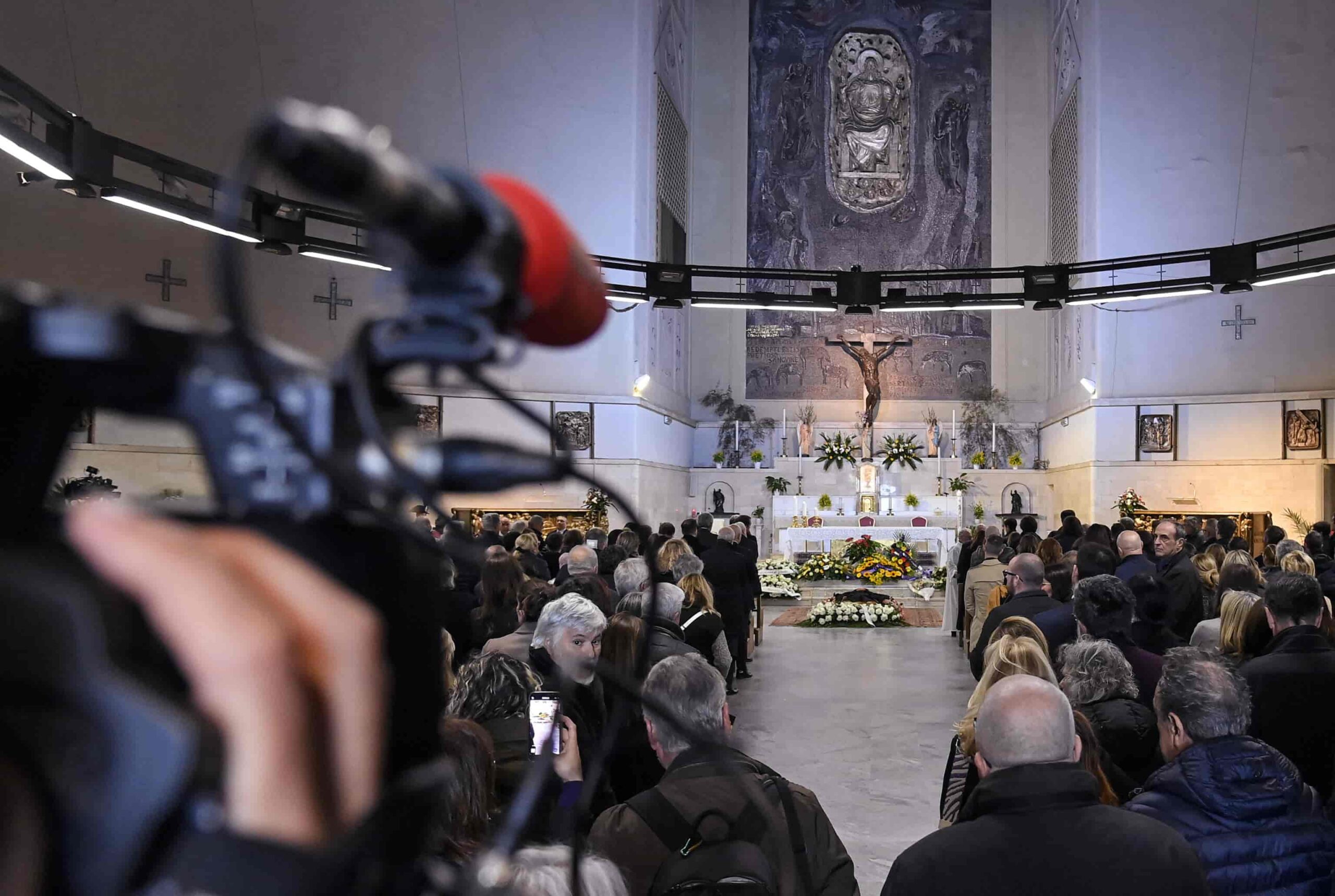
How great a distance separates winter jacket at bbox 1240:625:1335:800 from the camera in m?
3.89

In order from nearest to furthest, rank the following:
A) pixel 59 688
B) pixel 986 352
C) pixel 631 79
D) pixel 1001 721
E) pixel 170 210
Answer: pixel 59 688, pixel 1001 721, pixel 170 210, pixel 631 79, pixel 986 352

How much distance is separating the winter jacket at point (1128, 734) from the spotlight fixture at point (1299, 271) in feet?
34.5

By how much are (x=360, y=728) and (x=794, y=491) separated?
84.8ft

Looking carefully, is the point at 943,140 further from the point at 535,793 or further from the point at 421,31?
the point at 535,793

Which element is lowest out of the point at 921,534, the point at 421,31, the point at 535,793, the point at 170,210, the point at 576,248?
the point at 921,534

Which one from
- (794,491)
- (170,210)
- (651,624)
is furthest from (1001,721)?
(794,491)

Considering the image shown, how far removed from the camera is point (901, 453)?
24609 millimetres

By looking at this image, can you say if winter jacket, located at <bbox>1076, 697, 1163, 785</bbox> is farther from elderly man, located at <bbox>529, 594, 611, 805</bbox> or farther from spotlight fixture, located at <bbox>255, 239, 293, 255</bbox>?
spotlight fixture, located at <bbox>255, 239, 293, 255</bbox>

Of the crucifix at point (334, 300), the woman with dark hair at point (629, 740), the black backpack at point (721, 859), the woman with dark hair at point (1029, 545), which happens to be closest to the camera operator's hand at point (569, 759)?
the black backpack at point (721, 859)

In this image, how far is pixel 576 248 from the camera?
0.57 meters

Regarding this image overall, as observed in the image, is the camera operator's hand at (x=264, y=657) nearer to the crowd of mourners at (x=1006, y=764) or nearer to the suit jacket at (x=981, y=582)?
the crowd of mourners at (x=1006, y=764)

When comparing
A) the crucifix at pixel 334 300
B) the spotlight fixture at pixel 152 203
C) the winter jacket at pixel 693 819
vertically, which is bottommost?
the winter jacket at pixel 693 819

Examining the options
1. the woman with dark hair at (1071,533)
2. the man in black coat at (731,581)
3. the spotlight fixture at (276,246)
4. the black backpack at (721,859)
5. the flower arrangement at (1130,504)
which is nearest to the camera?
the black backpack at (721,859)

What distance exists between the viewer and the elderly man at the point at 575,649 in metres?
3.44
